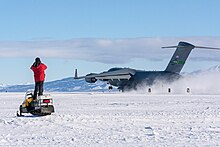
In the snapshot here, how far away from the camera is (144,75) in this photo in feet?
247

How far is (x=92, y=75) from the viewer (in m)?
72.8

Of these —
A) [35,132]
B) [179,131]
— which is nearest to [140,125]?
[179,131]

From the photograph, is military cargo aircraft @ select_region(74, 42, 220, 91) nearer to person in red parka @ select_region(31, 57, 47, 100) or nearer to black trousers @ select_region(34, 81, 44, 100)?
black trousers @ select_region(34, 81, 44, 100)

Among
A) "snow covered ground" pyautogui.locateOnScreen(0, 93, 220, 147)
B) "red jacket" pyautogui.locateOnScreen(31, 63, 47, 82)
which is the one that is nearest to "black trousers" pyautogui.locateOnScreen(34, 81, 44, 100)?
"red jacket" pyautogui.locateOnScreen(31, 63, 47, 82)

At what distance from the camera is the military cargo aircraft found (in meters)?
71.9

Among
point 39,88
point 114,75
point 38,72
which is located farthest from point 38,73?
point 114,75

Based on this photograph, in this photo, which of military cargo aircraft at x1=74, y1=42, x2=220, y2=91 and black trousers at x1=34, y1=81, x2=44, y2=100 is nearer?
black trousers at x1=34, y1=81, x2=44, y2=100

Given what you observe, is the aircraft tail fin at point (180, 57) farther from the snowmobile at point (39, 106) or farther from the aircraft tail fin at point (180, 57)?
the snowmobile at point (39, 106)

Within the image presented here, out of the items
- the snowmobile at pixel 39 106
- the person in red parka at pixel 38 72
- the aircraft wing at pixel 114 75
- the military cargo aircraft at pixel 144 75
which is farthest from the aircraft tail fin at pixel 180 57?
the person in red parka at pixel 38 72

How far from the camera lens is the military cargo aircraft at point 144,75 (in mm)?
71875

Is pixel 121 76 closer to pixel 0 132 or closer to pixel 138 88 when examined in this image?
pixel 138 88

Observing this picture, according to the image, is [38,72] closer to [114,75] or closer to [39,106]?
[39,106]

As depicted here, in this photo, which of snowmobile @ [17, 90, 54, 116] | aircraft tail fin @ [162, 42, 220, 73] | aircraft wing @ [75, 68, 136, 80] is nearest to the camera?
snowmobile @ [17, 90, 54, 116]

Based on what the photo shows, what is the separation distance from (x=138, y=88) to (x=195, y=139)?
63.3m
